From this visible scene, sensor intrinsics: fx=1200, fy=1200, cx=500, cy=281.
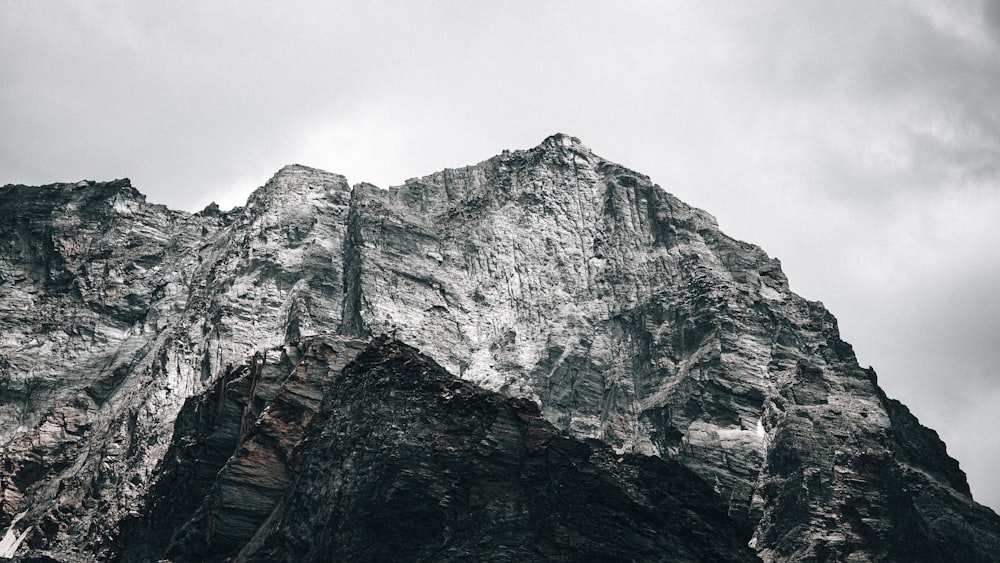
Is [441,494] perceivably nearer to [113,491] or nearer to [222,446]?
[222,446]

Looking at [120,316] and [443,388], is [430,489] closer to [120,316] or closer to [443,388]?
[443,388]

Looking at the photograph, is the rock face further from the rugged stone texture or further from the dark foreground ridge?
the rugged stone texture

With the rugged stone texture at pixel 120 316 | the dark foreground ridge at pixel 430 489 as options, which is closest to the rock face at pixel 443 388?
the dark foreground ridge at pixel 430 489

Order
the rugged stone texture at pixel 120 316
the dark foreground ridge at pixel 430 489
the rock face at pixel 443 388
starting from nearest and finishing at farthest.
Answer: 1. the dark foreground ridge at pixel 430 489
2. the rock face at pixel 443 388
3. the rugged stone texture at pixel 120 316

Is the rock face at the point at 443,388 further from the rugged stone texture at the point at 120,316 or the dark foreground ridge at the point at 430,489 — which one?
the rugged stone texture at the point at 120,316

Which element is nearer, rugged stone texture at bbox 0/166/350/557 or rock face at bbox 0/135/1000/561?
rock face at bbox 0/135/1000/561

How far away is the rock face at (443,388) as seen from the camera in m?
76.1

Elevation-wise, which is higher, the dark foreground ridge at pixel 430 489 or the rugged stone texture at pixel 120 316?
the rugged stone texture at pixel 120 316

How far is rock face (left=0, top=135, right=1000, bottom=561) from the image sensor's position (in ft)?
250

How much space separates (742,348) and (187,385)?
57.4m

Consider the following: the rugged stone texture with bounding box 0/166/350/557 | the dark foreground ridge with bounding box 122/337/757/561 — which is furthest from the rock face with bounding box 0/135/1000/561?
the rugged stone texture with bounding box 0/166/350/557

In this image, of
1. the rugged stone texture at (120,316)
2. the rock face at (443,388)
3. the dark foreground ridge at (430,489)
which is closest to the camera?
the dark foreground ridge at (430,489)

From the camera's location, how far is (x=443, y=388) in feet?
268

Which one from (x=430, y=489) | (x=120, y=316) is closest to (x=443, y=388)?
(x=430, y=489)
